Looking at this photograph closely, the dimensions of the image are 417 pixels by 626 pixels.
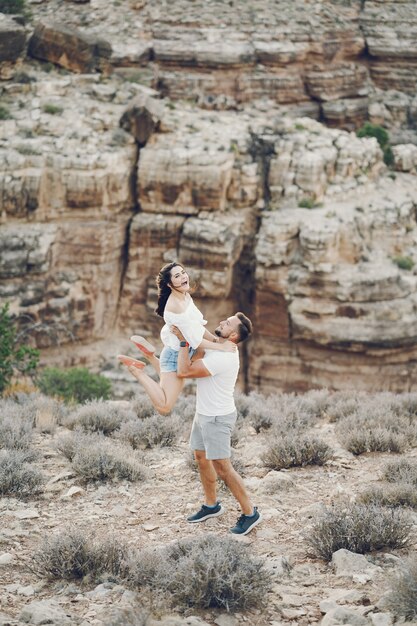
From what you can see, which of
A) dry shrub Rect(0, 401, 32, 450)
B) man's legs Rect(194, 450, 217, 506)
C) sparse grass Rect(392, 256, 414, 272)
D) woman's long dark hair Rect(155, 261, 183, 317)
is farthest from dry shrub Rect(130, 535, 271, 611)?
sparse grass Rect(392, 256, 414, 272)

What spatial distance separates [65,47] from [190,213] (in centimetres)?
752

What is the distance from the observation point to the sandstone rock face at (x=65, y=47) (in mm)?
31297

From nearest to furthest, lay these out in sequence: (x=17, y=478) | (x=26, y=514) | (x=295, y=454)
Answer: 1. (x=26, y=514)
2. (x=17, y=478)
3. (x=295, y=454)

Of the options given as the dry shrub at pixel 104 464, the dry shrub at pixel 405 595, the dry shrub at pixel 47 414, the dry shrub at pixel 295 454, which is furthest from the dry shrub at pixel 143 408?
the dry shrub at pixel 405 595

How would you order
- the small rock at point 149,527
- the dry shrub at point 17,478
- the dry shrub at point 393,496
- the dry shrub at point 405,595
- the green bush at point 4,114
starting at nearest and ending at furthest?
the dry shrub at point 405,595
the small rock at point 149,527
the dry shrub at point 393,496
the dry shrub at point 17,478
the green bush at point 4,114

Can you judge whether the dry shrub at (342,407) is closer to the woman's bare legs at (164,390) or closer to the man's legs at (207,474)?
the man's legs at (207,474)

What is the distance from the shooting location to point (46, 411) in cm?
1339

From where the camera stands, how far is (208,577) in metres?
7.06

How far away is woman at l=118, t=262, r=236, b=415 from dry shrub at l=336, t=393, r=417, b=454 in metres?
3.22

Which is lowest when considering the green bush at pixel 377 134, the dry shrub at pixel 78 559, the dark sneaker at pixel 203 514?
the green bush at pixel 377 134

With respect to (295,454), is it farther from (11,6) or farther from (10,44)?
(11,6)

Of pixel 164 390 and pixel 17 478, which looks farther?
pixel 17 478

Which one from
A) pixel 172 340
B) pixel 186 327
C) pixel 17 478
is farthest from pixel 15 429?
pixel 186 327

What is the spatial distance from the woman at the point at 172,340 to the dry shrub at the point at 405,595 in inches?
106
